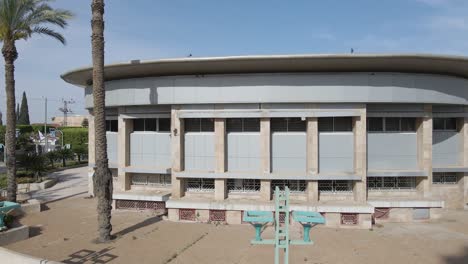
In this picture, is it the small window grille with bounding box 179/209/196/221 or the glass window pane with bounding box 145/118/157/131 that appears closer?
the small window grille with bounding box 179/209/196/221

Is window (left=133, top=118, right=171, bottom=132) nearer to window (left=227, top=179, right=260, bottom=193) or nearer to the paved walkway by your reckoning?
window (left=227, top=179, right=260, bottom=193)

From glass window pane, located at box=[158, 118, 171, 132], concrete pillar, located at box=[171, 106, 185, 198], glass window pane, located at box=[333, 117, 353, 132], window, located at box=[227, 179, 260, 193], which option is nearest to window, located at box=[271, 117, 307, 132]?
glass window pane, located at box=[333, 117, 353, 132]

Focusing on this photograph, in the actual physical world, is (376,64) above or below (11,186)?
A: above

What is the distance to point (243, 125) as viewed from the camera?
16156 mm

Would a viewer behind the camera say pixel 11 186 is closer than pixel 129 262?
No

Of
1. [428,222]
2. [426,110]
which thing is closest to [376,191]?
[428,222]

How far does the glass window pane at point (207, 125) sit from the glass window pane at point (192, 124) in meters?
0.26

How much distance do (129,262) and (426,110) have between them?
14.5 meters

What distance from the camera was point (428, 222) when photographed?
595 inches

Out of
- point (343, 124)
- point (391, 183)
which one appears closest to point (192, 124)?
point (343, 124)

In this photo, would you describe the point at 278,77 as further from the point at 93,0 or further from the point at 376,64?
the point at 93,0

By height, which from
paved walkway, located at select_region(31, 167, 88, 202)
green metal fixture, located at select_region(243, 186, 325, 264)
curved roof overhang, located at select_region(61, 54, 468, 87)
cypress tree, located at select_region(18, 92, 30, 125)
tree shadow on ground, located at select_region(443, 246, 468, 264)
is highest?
cypress tree, located at select_region(18, 92, 30, 125)

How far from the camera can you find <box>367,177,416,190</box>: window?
16.3 m

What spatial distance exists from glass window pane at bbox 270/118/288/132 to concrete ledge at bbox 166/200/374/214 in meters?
3.57
